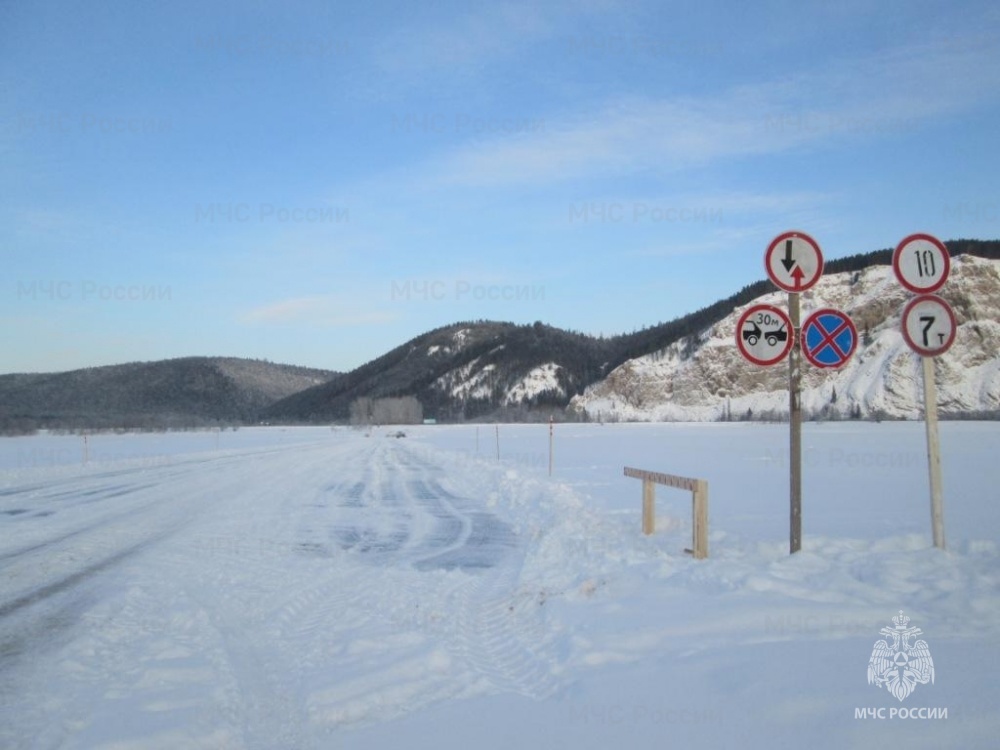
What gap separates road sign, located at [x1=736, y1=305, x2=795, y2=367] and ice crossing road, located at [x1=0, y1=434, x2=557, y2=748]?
11.0ft

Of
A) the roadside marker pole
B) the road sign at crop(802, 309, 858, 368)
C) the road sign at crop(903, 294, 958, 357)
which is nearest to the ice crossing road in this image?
the road sign at crop(802, 309, 858, 368)

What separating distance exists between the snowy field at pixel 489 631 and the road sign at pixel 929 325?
206cm

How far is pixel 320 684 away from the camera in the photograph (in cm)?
491

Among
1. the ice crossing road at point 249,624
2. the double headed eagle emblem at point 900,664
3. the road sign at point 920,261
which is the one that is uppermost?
the road sign at point 920,261

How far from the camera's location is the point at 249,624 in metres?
6.30

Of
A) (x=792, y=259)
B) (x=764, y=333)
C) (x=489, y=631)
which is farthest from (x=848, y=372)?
(x=489, y=631)

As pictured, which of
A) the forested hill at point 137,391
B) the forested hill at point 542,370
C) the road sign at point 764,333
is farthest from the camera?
the forested hill at point 137,391

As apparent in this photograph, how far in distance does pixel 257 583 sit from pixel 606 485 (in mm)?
12203

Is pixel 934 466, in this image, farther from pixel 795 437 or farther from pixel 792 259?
pixel 792 259

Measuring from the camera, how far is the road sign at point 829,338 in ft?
24.9

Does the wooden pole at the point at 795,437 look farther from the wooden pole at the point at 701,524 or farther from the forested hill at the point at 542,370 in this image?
the forested hill at the point at 542,370

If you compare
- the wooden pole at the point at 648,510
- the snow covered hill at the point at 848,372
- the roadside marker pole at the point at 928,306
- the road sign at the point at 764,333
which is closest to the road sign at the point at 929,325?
the roadside marker pole at the point at 928,306

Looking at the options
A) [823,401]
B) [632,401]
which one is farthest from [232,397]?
[823,401]

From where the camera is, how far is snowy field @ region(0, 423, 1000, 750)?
13.3 ft
